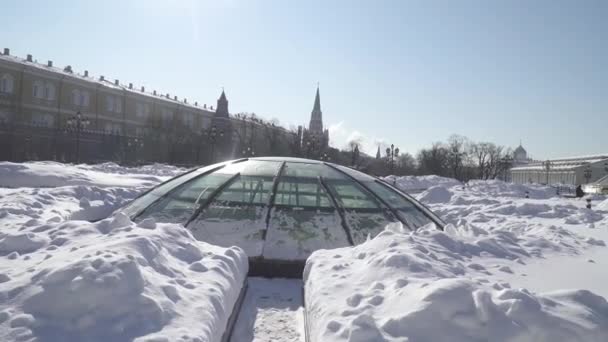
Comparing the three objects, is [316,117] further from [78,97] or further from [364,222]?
[364,222]

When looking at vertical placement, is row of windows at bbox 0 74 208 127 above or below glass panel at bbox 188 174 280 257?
above

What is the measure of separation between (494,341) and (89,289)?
2453 mm

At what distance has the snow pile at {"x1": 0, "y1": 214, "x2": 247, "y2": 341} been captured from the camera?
7.77ft

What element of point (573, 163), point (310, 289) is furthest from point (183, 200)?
point (573, 163)

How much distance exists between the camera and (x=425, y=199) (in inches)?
754

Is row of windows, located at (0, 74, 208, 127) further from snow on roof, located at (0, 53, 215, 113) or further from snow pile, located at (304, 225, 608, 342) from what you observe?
snow pile, located at (304, 225, 608, 342)

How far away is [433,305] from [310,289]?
1.40 metres

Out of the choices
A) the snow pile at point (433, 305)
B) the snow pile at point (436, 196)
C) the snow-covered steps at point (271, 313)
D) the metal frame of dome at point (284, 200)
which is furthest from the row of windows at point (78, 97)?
the snow pile at point (433, 305)

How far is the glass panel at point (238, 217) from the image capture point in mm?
5332

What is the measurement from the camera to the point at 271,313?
159 inches

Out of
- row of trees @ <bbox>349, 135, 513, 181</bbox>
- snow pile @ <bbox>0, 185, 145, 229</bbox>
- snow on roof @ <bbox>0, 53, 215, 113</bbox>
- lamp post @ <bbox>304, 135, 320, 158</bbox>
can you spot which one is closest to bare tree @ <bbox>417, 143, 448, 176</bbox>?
row of trees @ <bbox>349, 135, 513, 181</bbox>

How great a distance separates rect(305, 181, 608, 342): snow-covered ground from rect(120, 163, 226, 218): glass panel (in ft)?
10.5

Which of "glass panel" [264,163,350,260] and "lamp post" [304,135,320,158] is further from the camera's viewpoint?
"lamp post" [304,135,320,158]

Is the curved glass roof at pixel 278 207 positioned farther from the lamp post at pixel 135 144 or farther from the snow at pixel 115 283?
the lamp post at pixel 135 144
